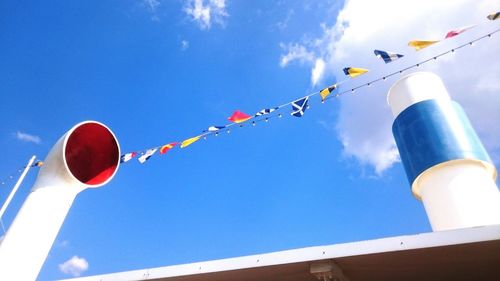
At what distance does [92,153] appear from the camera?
10.4ft

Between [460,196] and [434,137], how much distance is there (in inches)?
81.6

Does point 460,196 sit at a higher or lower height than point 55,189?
higher

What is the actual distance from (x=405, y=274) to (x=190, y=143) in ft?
20.6

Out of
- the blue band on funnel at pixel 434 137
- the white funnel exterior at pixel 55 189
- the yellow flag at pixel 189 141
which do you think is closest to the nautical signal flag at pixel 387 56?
the blue band on funnel at pixel 434 137

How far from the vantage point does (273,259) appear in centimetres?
484

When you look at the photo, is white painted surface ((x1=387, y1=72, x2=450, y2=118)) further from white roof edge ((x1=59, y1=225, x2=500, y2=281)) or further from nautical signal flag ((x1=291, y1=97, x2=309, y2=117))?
white roof edge ((x1=59, y1=225, x2=500, y2=281))

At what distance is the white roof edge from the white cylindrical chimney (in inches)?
268

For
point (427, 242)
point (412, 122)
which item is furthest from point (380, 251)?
point (412, 122)

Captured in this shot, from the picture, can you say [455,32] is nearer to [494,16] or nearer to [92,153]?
[494,16]

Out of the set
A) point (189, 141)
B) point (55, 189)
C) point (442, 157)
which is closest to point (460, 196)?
point (442, 157)

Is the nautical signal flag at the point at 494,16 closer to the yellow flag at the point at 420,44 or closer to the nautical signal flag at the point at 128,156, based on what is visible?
the yellow flag at the point at 420,44

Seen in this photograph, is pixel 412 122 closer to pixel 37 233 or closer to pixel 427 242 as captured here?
pixel 427 242

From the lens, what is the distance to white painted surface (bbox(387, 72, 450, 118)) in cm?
1248

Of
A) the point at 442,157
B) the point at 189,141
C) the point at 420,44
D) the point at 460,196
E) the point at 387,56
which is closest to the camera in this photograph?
the point at 420,44
